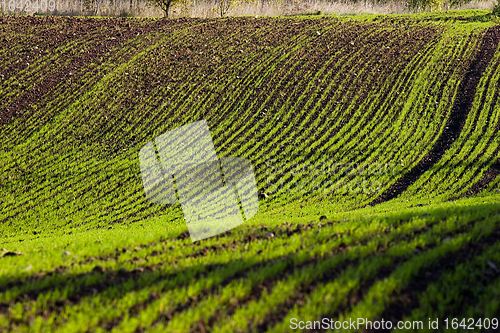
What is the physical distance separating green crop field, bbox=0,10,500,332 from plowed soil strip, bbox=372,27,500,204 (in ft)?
0.35

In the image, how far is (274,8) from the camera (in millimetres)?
35656

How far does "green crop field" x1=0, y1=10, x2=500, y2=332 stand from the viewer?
4.11m

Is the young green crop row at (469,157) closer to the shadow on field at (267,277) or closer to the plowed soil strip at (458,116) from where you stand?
the plowed soil strip at (458,116)

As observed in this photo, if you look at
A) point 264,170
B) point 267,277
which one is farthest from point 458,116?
point 267,277

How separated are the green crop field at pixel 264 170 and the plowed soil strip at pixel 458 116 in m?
0.11

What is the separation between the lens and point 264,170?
1545 cm

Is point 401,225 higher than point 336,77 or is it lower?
lower

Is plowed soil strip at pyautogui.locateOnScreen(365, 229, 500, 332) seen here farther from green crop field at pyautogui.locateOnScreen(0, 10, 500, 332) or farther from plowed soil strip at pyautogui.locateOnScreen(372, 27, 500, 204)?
plowed soil strip at pyautogui.locateOnScreen(372, 27, 500, 204)

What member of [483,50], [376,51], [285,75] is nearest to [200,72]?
[285,75]

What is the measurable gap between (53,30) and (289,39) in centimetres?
1657

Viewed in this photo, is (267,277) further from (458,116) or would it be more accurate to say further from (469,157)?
(458,116)

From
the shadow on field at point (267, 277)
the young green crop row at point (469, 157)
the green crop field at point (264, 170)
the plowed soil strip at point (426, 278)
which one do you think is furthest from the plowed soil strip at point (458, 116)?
the plowed soil strip at point (426, 278)

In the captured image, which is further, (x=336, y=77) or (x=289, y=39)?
(x=289, y=39)

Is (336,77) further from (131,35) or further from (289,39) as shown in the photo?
(131,35)
